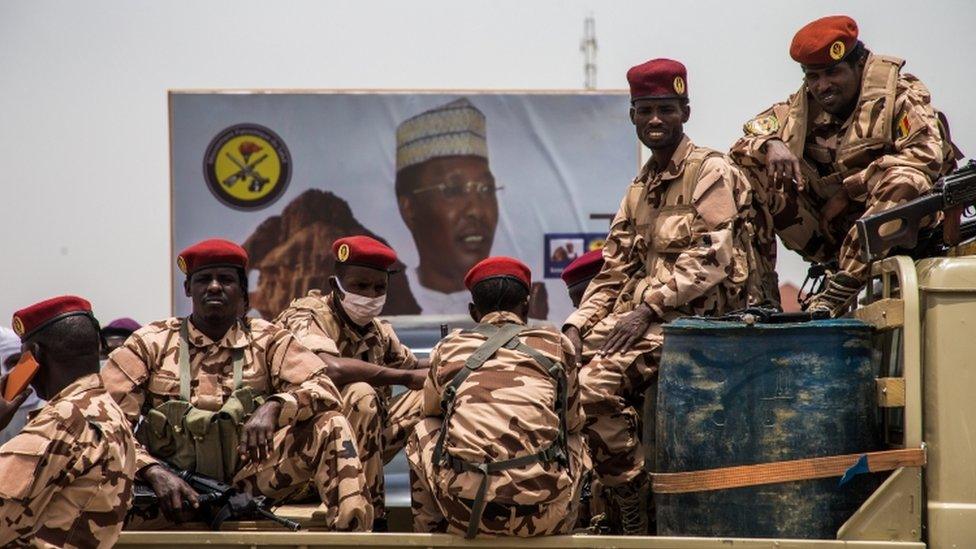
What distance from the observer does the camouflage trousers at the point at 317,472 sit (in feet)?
19.3

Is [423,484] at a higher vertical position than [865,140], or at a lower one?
lower

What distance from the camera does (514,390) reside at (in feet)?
18.2

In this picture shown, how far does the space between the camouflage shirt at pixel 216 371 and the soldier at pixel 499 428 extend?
0.54 metres

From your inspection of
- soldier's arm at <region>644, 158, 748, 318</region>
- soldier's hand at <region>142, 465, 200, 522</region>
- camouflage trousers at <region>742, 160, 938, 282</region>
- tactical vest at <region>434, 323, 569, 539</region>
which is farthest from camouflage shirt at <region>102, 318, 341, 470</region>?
camouflage trousers at <region>742, 160, 938, 282</region>

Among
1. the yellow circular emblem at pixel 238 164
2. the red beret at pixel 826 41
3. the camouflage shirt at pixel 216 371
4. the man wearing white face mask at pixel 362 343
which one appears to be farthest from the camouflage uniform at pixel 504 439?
the yellow circular emblem at pixel 238 164

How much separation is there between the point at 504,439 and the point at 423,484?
55 centimetres

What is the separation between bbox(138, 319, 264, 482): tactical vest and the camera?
6.02m

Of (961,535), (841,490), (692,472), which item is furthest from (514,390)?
(961,535)

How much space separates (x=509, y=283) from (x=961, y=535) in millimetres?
1971

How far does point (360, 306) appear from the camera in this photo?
730cm

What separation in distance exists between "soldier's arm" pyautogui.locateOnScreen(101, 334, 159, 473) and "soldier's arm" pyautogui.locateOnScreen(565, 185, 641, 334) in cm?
188

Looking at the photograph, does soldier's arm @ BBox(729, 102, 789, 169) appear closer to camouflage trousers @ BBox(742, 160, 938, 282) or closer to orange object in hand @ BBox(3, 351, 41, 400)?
camouflage trousers @ BBox(742, 160, 938, 282)

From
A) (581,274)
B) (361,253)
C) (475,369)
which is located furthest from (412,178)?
(475,369)

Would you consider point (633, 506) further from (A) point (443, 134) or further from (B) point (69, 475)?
(A) point (443, 134)
